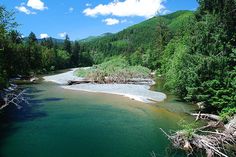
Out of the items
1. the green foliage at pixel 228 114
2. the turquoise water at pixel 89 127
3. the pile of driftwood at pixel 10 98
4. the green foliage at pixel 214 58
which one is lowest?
the turquoise water at pixel 89 127

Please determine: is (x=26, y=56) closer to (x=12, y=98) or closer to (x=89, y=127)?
(x=12, y=98)

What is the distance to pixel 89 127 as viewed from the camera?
30.2 m

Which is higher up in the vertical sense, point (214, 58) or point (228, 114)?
point (214, 58)

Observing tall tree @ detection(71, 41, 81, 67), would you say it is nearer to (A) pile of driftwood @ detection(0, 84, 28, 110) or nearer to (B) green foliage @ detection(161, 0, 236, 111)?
(A) pile of driftwood @ detection(0, 84, 28, 110)

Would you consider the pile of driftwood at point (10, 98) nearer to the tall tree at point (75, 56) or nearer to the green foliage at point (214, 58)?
the green foliage at point (214, 58)

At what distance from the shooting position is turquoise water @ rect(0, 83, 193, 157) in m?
23.6

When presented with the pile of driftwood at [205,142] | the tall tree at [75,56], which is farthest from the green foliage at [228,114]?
the tall tree at [75,56]

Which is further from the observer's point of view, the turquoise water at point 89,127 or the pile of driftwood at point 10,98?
the pile of driftwood at point 10,98

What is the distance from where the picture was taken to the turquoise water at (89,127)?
23588mm

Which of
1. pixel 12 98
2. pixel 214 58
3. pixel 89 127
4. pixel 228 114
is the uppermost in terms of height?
pixel 214 58

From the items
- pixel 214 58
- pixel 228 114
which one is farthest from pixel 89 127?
pixel 214 58

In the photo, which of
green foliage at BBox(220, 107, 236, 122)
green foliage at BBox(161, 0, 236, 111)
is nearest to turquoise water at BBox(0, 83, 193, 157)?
green foliage at BBox(161, 0, 236, 111)

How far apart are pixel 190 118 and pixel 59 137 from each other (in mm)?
14267

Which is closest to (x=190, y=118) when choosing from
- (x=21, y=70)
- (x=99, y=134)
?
(x=99, y=134)
